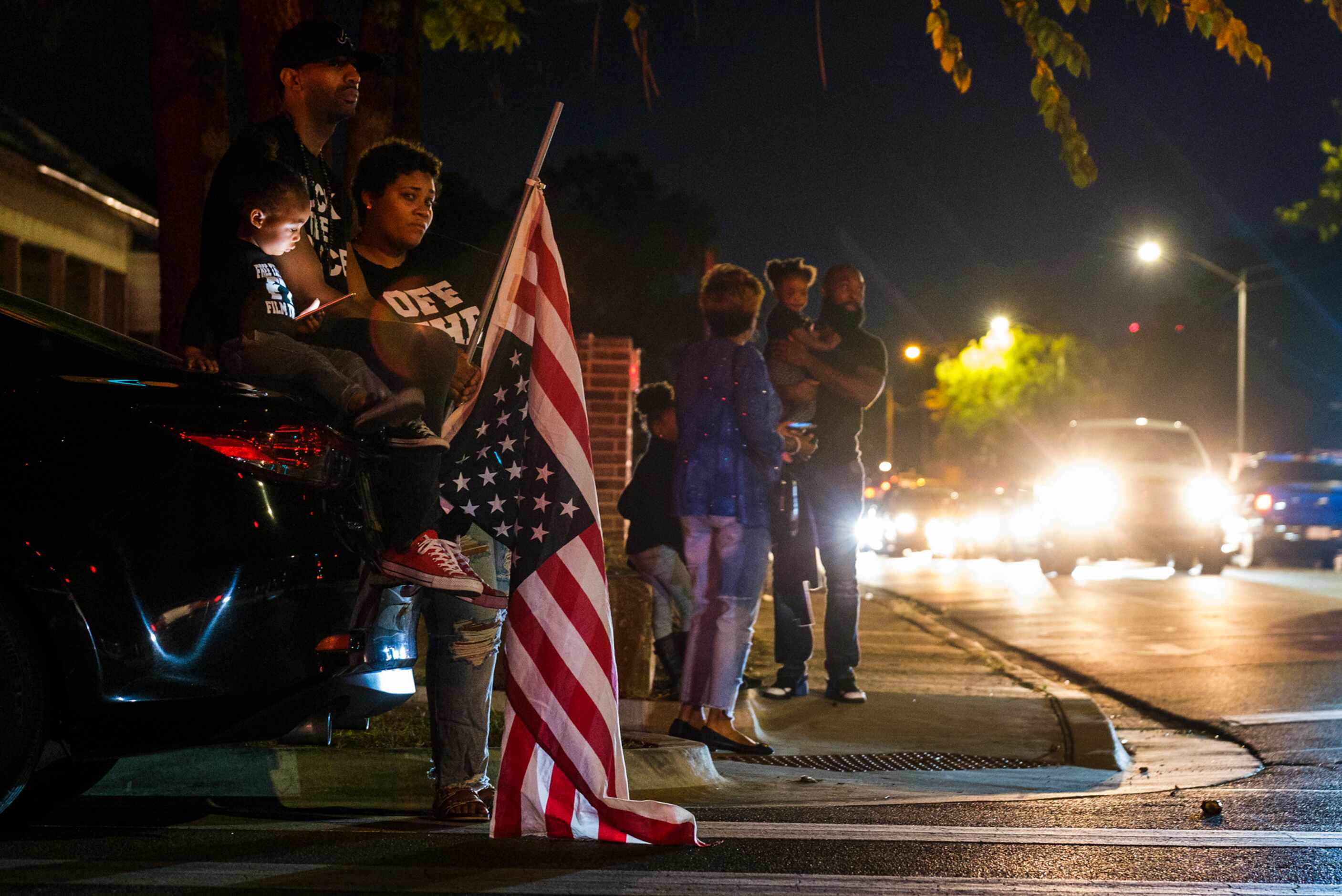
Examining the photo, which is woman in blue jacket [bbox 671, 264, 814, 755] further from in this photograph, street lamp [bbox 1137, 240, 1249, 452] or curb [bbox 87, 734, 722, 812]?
street lamp [bbox 1137, 240, 1249, 452]

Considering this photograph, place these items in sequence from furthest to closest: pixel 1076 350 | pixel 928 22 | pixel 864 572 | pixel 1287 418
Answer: pixel 1076 350, pixel 1287 418, pixel 864 572, pixel 928 22

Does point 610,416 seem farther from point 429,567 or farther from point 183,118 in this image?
point 429,567

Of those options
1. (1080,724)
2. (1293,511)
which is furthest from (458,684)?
(1293,511)

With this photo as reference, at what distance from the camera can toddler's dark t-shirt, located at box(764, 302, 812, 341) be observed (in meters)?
7.95

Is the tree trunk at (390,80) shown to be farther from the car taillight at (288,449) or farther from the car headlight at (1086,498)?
the car headlight at (1086,498)

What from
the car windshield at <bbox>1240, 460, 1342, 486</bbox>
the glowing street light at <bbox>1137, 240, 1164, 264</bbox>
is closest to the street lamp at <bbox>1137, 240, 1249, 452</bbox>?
the glowing street light at <bbox>1137, 240, 1164, 264</bbox>

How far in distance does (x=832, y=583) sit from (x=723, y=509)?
5.42ft

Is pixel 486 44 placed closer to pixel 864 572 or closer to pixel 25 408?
pixel 25 408

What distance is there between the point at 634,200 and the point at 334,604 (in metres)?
46.6

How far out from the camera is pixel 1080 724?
7391 millimetres

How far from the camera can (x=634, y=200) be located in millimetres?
50375

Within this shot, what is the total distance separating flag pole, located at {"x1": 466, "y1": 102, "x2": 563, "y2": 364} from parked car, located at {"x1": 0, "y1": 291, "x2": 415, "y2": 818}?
0.75m

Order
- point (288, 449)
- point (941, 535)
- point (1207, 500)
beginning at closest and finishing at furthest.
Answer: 1. point (288, 449)
2. point (1207, 500)
3. point (941, 535)

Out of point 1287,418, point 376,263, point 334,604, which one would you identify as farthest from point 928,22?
point 1287,418
